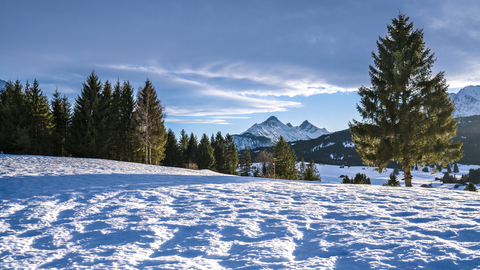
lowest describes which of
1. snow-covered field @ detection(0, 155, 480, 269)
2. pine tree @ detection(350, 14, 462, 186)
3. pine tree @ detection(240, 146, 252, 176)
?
pine tree @ detection(240, 146, 252, 176)

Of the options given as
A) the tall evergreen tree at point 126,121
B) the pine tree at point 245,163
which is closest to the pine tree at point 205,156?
the pine tree at point 245,163

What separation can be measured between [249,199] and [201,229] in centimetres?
302

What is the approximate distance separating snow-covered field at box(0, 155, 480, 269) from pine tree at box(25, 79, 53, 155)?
30106 millimetres

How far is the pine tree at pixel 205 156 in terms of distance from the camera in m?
53.9

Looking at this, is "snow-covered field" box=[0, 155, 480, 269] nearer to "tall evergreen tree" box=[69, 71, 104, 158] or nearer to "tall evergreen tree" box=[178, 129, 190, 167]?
"tall evergreen tree" box=[69, 71, 104, 158]

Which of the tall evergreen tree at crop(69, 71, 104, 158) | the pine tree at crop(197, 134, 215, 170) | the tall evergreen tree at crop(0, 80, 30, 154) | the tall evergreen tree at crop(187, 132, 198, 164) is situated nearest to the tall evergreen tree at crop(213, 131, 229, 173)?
the pine tree at crop(197, 134, 215, 170)

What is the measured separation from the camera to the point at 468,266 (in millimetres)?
2828

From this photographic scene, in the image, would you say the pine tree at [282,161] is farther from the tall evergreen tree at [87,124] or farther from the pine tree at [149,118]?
the tall evergreen tree at [87,124]

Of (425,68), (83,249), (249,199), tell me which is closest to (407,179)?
(425,68)

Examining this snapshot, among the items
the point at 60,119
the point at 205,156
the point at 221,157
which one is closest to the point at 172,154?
the point at 205,156

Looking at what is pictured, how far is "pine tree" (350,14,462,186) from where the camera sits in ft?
46.7

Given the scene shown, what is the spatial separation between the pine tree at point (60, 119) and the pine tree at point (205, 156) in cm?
2787

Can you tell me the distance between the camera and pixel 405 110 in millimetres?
14805

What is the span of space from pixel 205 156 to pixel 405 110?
45.7 m
